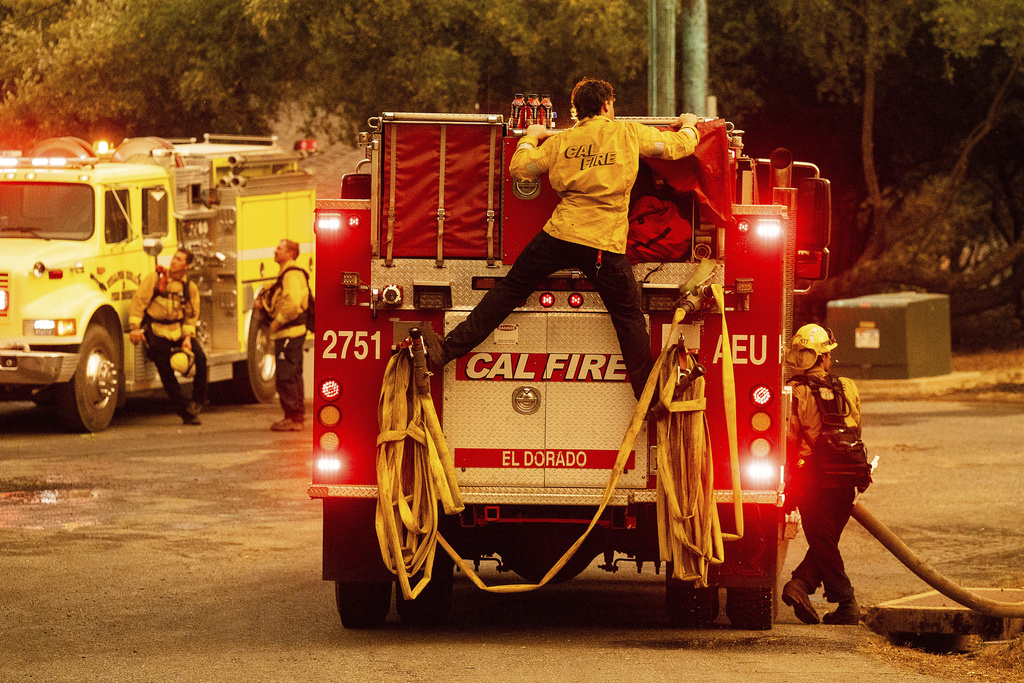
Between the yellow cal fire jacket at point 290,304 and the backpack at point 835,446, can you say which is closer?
the backpack at point 835,446

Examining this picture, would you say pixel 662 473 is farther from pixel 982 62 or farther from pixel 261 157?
pixel 982 62

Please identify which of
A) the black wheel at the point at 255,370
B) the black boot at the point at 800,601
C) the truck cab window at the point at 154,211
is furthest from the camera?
the black wheel at the point at 255,370

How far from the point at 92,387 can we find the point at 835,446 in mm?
9031

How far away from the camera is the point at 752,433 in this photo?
7.55m

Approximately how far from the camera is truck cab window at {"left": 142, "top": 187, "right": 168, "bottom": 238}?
16641 millimetres

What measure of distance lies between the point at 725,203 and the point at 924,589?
3840 millimetres

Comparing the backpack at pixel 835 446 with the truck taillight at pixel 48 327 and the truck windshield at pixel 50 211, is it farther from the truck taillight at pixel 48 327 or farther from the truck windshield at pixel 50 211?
the truck windshield at pixel 50 211

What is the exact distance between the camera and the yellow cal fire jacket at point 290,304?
15.5 meters

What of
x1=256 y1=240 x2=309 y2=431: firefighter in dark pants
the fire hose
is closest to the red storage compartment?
the fire hose

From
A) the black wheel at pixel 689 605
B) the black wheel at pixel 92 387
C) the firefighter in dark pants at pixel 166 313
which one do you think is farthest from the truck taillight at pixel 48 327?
the black wheel at pixel 689 605

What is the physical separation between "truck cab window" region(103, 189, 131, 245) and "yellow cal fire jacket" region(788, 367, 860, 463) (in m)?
9.16

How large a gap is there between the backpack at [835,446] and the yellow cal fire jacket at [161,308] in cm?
856

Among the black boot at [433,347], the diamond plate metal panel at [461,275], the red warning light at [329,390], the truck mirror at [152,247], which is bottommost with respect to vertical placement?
the red warning light at [329,390]

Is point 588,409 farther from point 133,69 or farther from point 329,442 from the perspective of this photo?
point 133,69
